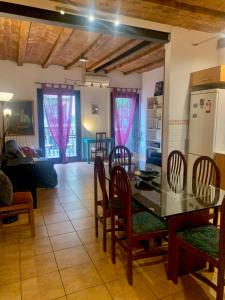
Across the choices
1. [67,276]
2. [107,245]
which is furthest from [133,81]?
[67,276]

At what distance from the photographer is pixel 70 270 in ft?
6.94

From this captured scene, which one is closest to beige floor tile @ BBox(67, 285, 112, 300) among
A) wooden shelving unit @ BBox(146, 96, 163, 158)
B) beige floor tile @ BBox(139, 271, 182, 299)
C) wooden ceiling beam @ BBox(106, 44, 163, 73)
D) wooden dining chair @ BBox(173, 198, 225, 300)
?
beige floor tile @ BBox(139, 271, 182, 299)

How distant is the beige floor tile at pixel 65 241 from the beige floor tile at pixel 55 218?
0.40m

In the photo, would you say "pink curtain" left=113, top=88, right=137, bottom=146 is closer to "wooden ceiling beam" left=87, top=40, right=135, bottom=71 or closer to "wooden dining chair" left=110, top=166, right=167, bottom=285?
"wooden ceiling beam" left=87, top=40, right=135, bottom=71

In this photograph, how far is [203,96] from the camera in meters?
3.69

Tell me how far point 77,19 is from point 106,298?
3.15 meters

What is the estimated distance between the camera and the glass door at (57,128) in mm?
6637

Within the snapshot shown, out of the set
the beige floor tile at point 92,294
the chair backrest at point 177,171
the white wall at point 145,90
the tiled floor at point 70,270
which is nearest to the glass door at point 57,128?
the white wall at point 145,90

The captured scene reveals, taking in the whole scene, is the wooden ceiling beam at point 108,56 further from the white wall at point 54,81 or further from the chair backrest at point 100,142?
the chair backrest at point 100,142

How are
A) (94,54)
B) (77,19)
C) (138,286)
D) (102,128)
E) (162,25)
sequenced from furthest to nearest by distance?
(102,128), (94,54), (162,25), (77,19), (138,286)

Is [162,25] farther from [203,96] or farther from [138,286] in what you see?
[138,286]

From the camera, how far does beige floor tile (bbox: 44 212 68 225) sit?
310cm

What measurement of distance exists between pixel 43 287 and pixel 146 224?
1.00 m

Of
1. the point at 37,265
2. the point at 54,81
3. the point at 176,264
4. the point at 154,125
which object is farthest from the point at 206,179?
the point at 54,81
